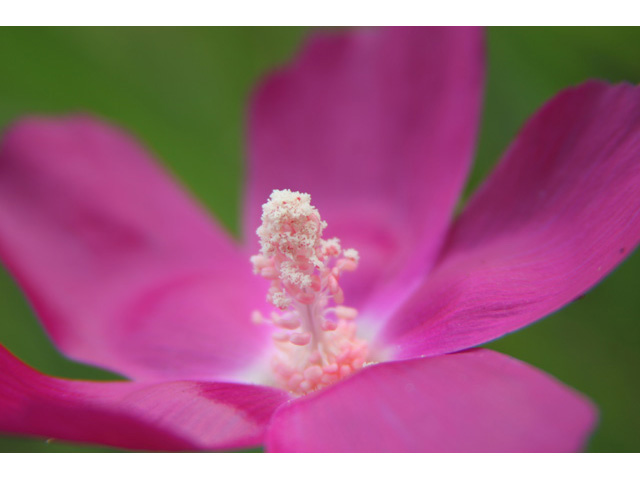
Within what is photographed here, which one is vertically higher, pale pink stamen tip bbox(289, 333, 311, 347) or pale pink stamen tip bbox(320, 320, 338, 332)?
pale pink stamen tip bbox(320, 320, 338, 332)

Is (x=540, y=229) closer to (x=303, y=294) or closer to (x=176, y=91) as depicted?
(x=303, y=294)

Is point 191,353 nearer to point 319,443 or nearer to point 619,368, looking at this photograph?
point 319,443

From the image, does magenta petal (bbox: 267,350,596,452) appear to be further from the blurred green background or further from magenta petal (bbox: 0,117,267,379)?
the blurred green background

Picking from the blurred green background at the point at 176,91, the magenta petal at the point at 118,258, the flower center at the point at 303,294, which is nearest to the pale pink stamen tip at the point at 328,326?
the flower center at the point at 303,294

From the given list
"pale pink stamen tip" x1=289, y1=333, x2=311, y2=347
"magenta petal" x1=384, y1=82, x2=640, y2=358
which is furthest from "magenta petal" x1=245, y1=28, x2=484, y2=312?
"pale pink stamen tip" x1=289, y1=333, x2=311, y2=347

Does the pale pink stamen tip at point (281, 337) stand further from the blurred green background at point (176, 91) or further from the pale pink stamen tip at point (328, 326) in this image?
the blurred green background at point (176, 91)

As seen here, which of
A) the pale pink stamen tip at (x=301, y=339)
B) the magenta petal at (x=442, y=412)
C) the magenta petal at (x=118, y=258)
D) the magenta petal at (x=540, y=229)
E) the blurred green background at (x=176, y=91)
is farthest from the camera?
the blurred green background at (x=176, y=91)

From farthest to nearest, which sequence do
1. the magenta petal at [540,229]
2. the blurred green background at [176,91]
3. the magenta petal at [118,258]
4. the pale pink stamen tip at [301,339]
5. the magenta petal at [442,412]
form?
the blurred green background at [176,91]
the magenta petal at [118,258]
the pale pink stamen tip at [301,339]
the magenta petal at [540,229]
the magenta petal at [442,412]
